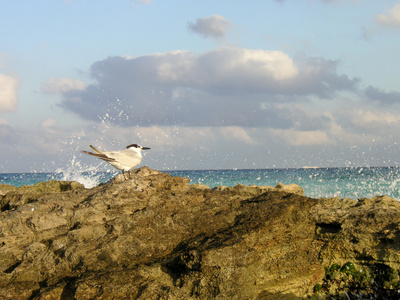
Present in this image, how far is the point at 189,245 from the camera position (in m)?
5.38

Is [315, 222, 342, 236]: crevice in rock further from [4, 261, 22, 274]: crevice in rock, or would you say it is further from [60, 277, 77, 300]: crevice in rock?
[4, 261, 22, 274]: crevice in rock

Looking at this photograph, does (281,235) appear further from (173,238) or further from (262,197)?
(173,238)

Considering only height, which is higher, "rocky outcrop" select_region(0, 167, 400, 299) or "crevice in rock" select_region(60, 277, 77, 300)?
"rocky outcrop" select_region(0, 167, 400, 299)

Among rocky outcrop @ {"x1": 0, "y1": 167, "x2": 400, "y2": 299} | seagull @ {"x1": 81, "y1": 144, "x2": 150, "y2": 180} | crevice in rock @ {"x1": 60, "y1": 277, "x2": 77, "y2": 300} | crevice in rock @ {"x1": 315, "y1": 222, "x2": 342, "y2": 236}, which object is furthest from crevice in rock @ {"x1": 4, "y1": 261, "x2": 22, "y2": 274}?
crevice in rock @ {"x1": 315, "y1": 222, "x2": 342, "y2": 236}

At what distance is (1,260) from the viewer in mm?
5621

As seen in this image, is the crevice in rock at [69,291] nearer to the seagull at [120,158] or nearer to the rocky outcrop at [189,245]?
the rocky outcrop at [189,245]

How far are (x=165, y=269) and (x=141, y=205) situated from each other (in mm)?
1398

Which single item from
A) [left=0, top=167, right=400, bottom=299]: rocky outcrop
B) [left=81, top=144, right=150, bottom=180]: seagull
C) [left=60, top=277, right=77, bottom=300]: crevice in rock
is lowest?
[left=60, top=277, right=77, bottom=300]: crevice in rock

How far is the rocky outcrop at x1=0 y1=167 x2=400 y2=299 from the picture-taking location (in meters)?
4.91

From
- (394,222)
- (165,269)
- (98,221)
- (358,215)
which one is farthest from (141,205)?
(394,222)

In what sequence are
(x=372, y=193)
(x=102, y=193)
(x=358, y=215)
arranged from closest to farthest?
1. (x=358, y=215)
2. (x=102, y=193)
3. (x=372, y=193)

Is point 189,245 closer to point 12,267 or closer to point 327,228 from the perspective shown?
point 327,228

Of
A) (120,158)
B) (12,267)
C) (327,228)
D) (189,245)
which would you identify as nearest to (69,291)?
(12,267)

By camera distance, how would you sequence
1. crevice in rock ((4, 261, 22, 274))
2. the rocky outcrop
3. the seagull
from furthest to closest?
the seagull < crevice in rock ((4, 261, 22, 274)) < the rocky outcrop
